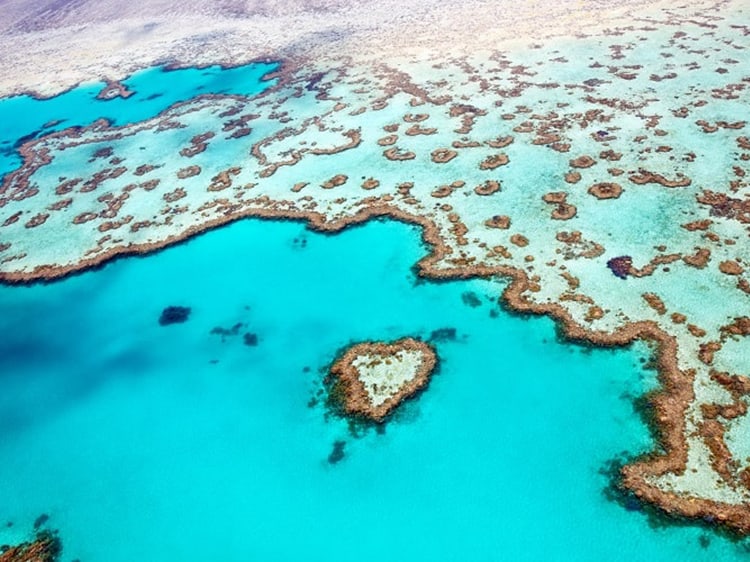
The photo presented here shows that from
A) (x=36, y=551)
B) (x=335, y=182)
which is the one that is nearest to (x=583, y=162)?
(x=335, y=182)

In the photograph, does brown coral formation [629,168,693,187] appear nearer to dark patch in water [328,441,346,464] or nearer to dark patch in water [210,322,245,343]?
dark patch in water [328,441,346,464]

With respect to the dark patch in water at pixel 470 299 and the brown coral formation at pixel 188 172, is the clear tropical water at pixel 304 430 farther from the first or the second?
the brown coral formation at pixel 188 172

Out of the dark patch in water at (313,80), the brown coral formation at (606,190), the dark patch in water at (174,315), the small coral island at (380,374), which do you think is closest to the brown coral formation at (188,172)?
the dark patch in water at (174,315)

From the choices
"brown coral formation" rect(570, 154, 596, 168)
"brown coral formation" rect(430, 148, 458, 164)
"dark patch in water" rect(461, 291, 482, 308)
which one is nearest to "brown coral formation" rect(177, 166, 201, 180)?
"brown coral formation" rect(430, 148, 458, 164)

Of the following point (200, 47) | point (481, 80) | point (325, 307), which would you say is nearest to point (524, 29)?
point (481, 80)

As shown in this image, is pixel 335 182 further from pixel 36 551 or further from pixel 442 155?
pixel 36 551

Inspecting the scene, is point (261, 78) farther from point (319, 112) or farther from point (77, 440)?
point (77, 440)
